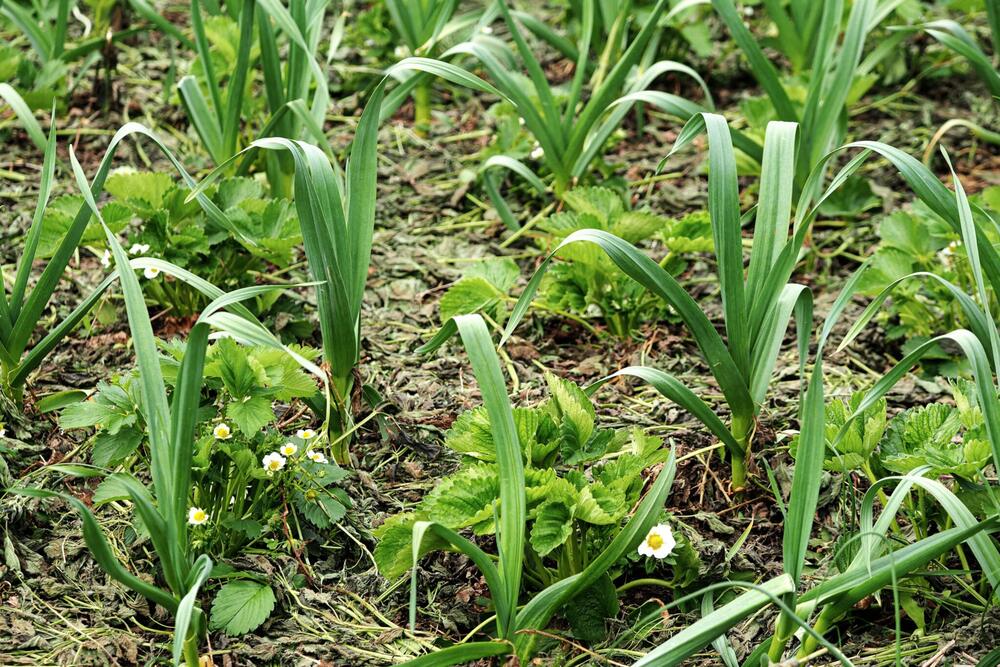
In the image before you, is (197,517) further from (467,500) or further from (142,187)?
(142,187)

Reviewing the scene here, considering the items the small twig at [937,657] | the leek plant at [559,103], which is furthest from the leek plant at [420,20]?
the small twig at [937,657]

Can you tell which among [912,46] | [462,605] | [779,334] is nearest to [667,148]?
[912,46]

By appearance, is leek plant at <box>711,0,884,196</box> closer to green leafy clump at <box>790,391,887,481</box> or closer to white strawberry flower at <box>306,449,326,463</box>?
green leafy clump at <box>790,391,887,481</box>

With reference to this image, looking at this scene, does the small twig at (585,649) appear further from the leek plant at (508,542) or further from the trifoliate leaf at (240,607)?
the trifoliate leaf at (240,607)

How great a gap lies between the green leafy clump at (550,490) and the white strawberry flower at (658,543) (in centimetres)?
5

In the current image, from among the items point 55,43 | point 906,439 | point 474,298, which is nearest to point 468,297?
point 474,298

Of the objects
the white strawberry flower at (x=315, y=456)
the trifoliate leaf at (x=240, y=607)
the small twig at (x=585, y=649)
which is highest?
the white strawberry flower at (x=315, y=456)

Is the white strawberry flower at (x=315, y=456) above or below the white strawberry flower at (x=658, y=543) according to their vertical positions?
above

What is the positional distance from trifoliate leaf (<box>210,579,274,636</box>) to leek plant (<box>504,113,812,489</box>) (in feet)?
1.75

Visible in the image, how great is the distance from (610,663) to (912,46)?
2239 mm

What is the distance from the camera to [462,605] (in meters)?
1.62

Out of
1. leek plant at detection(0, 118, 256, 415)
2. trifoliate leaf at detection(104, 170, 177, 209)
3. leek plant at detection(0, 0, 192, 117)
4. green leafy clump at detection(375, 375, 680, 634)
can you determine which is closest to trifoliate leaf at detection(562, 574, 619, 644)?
green leafy clump at detection(375, 375, 680, 634)

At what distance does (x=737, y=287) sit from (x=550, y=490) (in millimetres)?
440

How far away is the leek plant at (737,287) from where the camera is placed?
Result: 162cm
